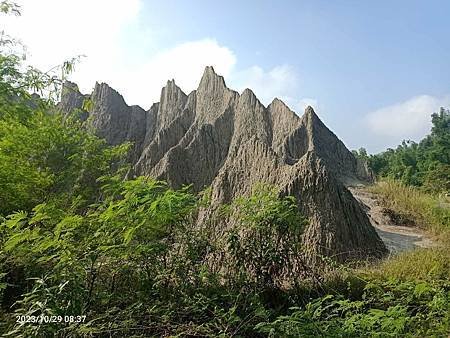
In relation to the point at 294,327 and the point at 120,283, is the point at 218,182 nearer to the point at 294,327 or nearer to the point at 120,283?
the point at 120,283

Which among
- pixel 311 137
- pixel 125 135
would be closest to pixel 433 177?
pixel 311 137

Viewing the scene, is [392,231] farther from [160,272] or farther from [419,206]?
[160,272]

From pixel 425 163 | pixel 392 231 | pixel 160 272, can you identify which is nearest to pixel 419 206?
pixel 392 231

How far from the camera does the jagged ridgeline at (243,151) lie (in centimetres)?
719

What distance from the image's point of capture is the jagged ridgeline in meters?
7.19

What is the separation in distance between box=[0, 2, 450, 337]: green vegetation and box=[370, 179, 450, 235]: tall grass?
3.87 meters

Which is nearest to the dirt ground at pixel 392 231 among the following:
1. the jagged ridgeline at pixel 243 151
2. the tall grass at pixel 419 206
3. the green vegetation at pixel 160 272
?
the tall grass at pixel 419 206

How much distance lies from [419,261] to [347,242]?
1.36 metres

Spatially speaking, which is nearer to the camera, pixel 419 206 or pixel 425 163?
pixel 419 206

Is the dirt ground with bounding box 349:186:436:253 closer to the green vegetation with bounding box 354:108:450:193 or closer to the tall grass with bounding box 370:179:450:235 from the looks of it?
the tall grass with bounding box 370:179:450:235

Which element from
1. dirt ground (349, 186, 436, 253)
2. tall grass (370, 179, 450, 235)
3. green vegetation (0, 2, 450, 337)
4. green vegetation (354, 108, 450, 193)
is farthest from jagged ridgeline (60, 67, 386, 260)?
green vegetation (354, 108, 450, 193)

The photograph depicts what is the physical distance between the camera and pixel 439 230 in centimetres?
876

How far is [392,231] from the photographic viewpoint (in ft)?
31.3

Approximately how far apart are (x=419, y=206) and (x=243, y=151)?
4.54m
